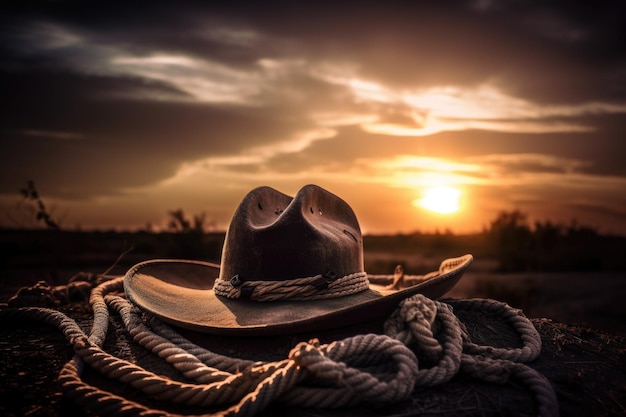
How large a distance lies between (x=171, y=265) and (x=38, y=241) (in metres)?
4.82

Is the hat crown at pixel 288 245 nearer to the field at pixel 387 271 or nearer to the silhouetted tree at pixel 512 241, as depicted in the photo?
the field at pixel 387 271

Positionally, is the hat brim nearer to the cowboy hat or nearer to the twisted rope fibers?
the cowboy hat

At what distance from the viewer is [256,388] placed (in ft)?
7.91

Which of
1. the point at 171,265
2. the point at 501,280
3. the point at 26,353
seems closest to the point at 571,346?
the point at 171,265

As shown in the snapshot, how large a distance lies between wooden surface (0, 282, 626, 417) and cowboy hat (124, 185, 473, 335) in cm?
14

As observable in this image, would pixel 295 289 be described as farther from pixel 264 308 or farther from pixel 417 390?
pixel 417 390

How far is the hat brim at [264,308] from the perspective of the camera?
290cm

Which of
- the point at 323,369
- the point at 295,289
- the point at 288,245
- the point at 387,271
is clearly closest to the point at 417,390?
the point at 323,369

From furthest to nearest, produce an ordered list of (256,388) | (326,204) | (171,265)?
(171,265)
(326,204)
(256,388)

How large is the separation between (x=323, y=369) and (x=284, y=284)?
0.87 meters

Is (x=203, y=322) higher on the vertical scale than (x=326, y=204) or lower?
lower

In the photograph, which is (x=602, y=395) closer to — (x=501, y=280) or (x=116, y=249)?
(x=501, y=280)

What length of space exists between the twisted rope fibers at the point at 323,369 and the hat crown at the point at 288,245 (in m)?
0.57

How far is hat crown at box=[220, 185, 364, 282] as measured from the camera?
3.22m
